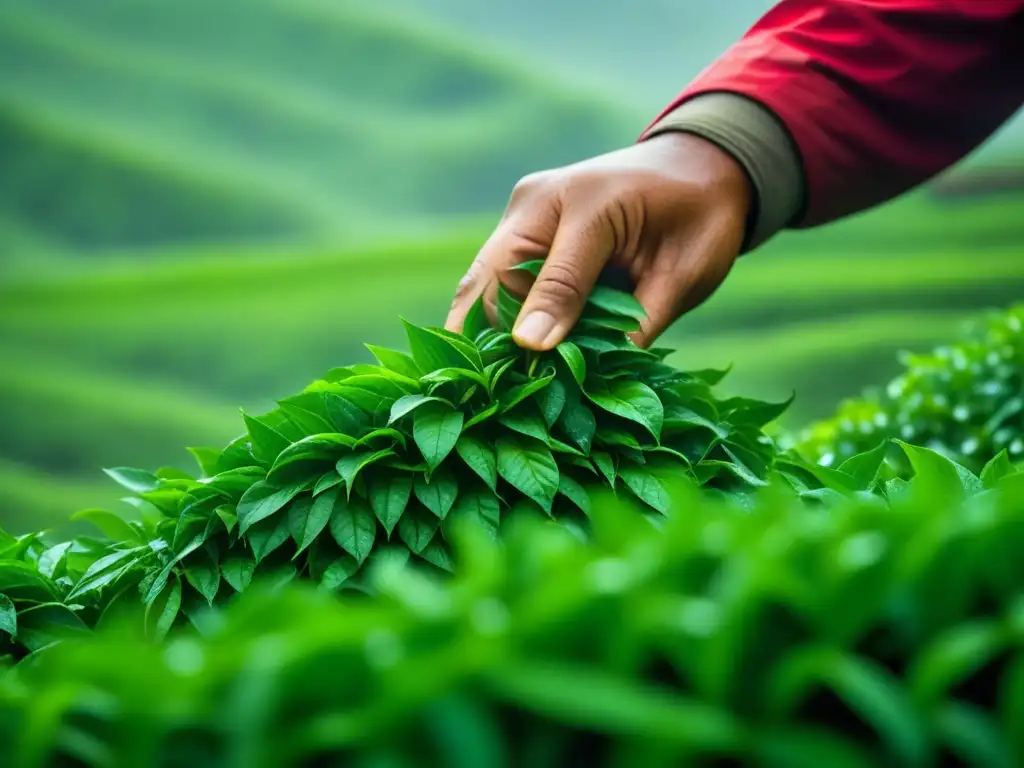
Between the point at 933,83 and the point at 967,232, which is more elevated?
the point at 933,83

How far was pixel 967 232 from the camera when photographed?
495 centimetres

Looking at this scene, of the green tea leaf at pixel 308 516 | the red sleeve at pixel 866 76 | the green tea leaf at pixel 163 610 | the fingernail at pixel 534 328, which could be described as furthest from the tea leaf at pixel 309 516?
the red sleeve at pixel 866 76

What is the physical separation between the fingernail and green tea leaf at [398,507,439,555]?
0.19m

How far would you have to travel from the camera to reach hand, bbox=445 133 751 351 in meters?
1.07

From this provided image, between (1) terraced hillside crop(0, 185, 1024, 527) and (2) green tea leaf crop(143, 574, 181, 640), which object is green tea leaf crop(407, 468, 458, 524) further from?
(1) terraced hillside crop(0, 185, 1024, 527)

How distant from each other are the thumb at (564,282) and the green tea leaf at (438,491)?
14 centimetres

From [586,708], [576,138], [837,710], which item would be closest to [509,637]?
[586,708]

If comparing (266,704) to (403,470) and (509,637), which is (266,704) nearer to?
(509,637)

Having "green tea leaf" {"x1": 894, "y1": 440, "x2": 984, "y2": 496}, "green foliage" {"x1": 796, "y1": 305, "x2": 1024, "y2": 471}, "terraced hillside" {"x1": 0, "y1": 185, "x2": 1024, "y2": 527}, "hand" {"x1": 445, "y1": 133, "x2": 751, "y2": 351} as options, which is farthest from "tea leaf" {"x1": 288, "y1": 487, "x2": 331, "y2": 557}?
"terraced hillside" {"x1": 0, "y1": 185, "x2": 1024, "y2": 527}

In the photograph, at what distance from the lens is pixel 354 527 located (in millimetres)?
807

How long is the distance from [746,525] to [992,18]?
111 centimetres

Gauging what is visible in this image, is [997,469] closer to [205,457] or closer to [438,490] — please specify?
[438,490]

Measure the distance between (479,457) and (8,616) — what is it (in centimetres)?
41

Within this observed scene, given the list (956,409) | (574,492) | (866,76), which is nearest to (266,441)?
(574,492)
